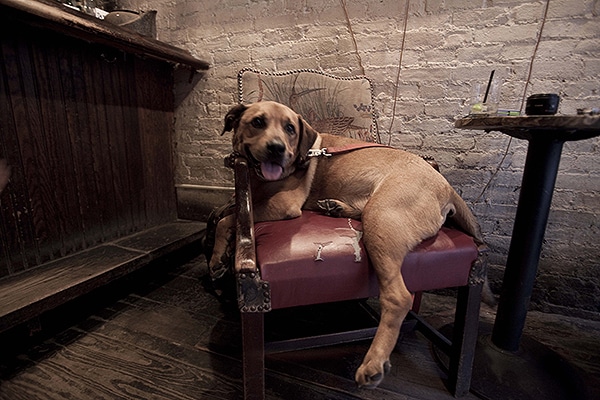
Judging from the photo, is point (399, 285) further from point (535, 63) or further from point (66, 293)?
point (535, 63)

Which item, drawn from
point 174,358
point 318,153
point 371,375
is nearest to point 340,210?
point 318,153

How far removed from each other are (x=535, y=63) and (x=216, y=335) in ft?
9.09

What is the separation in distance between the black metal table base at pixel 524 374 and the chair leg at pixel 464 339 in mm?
107

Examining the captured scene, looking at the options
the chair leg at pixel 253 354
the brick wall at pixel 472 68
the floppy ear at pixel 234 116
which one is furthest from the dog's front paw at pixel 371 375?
the brick wall at pixel 472 68

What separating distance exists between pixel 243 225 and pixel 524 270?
1.44 m

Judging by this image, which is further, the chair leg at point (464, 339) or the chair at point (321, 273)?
the chair leg at point (464, 339)

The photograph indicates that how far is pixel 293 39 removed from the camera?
100 inches

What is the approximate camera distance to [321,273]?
44.3 inches

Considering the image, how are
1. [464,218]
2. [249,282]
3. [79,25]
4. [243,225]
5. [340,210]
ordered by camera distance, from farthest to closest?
[79,25], [340,210], [464,218], [243,225], [249,282]

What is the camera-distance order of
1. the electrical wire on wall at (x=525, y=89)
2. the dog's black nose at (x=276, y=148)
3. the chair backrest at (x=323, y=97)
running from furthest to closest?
the chair backrest at (x=323, y=97) < the electrical wire on wall at (x=525, y=89) < the dog's black nose at (x=276, y=148)

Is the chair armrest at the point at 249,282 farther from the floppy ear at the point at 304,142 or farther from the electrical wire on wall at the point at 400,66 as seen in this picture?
the electrical wire on wall at the point at 400,66

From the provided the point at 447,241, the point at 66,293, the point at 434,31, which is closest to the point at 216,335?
the point at 66,293

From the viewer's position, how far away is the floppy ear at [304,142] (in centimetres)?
168

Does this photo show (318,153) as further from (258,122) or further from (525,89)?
(525,89)
